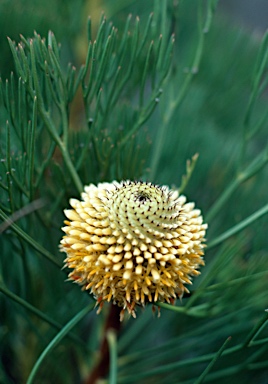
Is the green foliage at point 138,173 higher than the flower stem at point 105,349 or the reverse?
higher

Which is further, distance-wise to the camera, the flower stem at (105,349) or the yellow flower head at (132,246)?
the flower stem at (105,349)

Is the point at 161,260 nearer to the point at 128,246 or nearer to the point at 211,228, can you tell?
the point at 128,246

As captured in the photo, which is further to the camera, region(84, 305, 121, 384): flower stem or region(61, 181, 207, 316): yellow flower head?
region(84, 305, 121, 384): flower stem

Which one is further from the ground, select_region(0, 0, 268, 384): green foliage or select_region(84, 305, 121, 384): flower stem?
select_region(0, 0, 268, 384): green foliage

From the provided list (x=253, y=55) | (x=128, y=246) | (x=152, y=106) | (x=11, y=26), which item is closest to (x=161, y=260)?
(x=128, y=246)
